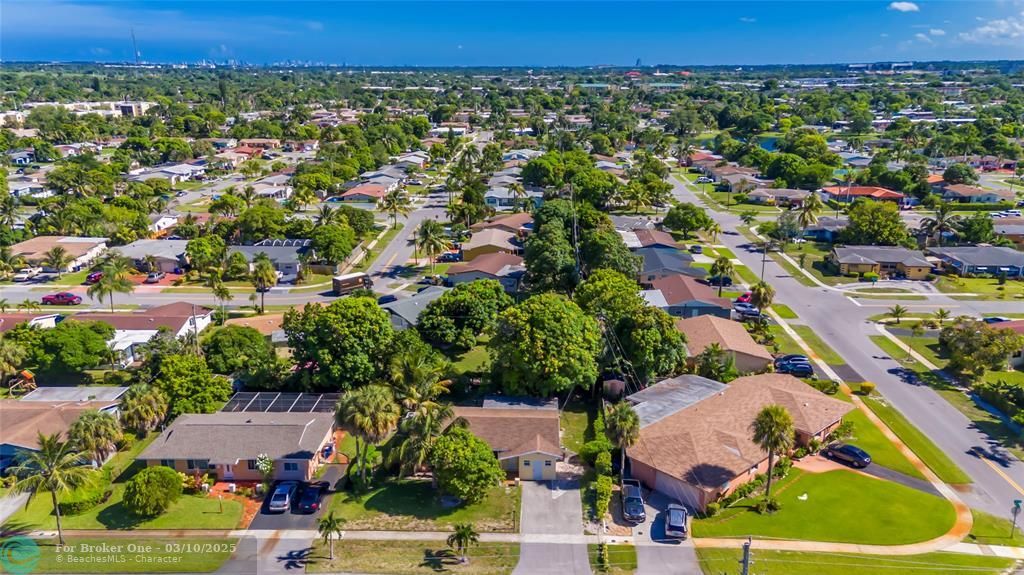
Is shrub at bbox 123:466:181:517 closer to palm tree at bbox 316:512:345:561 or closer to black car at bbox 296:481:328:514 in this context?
black car at bbox 296:481:328:514

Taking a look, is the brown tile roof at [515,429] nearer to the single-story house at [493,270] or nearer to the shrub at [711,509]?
the shrub at [711,509]

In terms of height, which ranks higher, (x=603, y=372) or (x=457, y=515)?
(x=603, y=372)

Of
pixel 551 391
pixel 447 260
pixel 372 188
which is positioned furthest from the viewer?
pixel 372 188

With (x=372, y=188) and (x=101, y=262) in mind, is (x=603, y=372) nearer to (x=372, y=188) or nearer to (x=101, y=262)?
(x=101, y=262)

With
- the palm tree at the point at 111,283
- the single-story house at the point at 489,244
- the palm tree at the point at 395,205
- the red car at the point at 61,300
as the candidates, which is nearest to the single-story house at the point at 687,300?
the single-story house at the point at 489,244

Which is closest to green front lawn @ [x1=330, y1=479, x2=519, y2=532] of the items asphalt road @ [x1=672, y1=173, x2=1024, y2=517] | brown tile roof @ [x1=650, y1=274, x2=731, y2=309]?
asphalt road @ [x1=672, y1=173, x2=1024, y2=517]

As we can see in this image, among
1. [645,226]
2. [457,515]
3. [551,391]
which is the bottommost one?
[457,515]

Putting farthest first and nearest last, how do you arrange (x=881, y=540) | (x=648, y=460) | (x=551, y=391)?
(x=551, y=391)
(x=648, y=460)
(x=881, y=540)

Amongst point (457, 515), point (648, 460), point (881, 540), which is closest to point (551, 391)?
point (648, 460)
